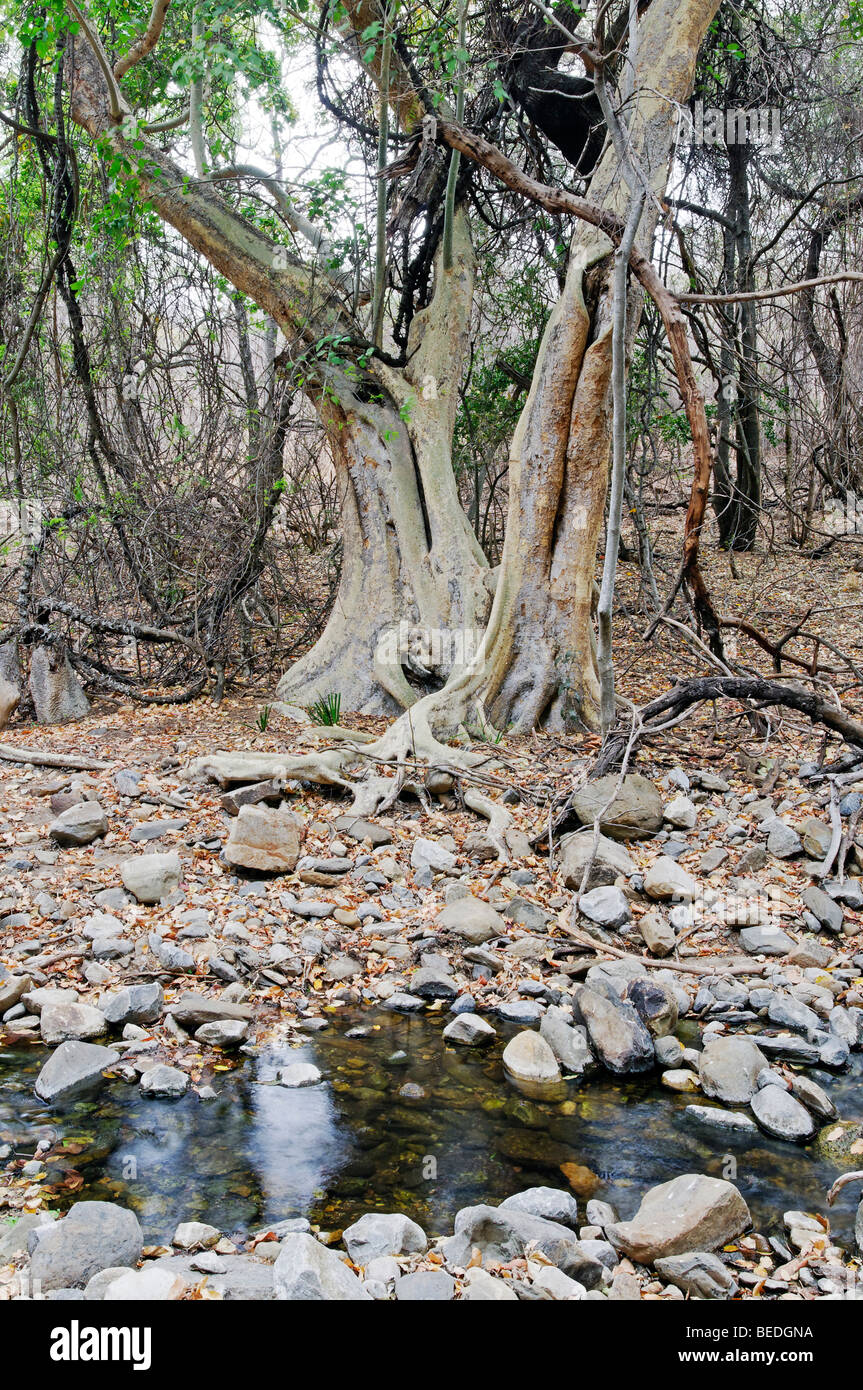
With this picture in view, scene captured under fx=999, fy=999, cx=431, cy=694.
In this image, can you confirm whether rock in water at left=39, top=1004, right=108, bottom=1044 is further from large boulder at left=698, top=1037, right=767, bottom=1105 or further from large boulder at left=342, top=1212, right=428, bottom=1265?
large boulder at left=698, top=1037, right=767, bottom=1105

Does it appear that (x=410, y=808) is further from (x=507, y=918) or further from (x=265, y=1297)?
(x=265, y=1297)

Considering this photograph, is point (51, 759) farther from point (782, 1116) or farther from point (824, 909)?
point (782, 1116)

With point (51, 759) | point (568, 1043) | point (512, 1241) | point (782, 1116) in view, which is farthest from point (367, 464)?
point (512, 1241)

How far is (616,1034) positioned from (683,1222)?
1.01 meters

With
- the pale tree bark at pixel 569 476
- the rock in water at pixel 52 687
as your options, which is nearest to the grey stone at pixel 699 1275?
the pale tree bark at pixel 569 476

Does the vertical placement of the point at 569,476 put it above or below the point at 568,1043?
above

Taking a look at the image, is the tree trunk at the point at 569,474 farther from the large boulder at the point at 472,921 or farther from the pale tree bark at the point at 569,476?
the large boulder at the point at 472,921

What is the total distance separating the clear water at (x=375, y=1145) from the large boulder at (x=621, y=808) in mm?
1630

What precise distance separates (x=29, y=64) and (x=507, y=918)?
7596 mm

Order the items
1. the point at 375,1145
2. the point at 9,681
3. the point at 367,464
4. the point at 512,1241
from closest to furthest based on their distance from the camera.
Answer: the point at 512,1241 < the point at 375,1145 < the point at 9,681 < the point at 367,464

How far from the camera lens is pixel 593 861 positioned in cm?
439

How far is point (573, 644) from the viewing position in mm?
6422

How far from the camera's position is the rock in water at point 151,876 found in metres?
4.31

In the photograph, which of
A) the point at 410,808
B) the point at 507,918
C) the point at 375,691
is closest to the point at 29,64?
the point at 375,691
